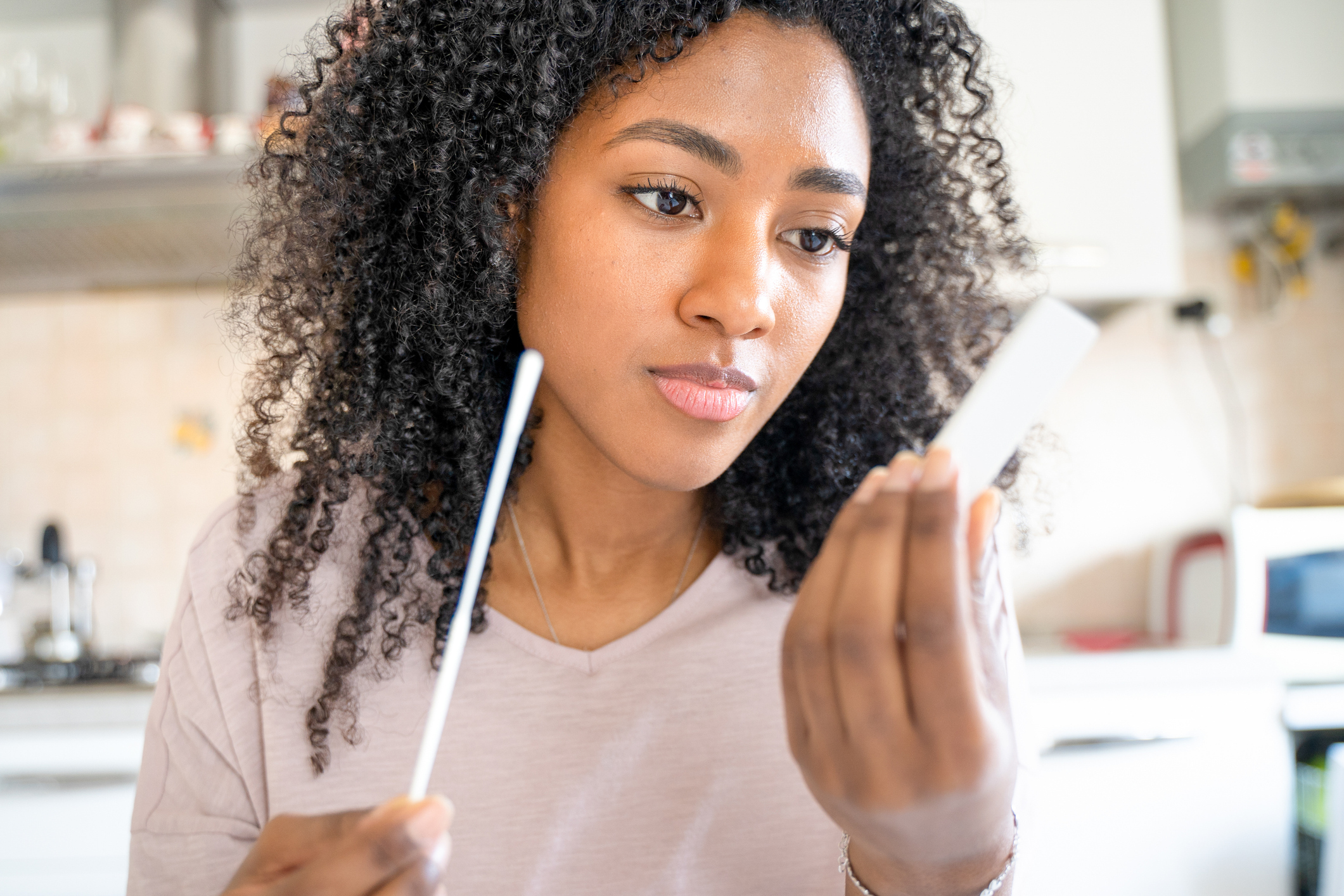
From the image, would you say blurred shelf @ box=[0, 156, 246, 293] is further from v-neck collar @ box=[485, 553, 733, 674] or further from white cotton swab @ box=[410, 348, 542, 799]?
white cotton swab @ box=[410, 348, 542, 799]

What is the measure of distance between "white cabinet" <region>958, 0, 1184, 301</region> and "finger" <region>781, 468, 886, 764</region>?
5.22 feet

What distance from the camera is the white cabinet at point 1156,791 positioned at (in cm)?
156

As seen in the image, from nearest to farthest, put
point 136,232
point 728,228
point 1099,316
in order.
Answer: point 728,228 → point 136,232 → point 1099,316

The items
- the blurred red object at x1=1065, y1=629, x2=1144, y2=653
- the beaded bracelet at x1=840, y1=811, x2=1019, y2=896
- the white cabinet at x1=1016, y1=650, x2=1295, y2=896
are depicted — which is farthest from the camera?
the blurred red object at x1=1065, y1=629, x2=1144, y2=653

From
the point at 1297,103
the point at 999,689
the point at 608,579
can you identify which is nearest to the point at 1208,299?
the point at 1297,103

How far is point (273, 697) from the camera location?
2.58 feet

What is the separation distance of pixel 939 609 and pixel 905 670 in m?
0.04

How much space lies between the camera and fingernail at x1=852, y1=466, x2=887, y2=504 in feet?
1.44

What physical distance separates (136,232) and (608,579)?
148 centimetres

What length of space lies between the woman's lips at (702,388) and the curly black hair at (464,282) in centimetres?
16

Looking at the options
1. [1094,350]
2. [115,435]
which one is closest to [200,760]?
[115,435]

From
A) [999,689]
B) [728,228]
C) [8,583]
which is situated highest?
[728,228]

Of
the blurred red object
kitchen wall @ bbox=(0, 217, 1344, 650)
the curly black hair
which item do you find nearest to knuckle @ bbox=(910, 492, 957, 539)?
the curly black hair

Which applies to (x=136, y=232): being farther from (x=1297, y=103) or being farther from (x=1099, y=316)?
(x=1297, y=103)
